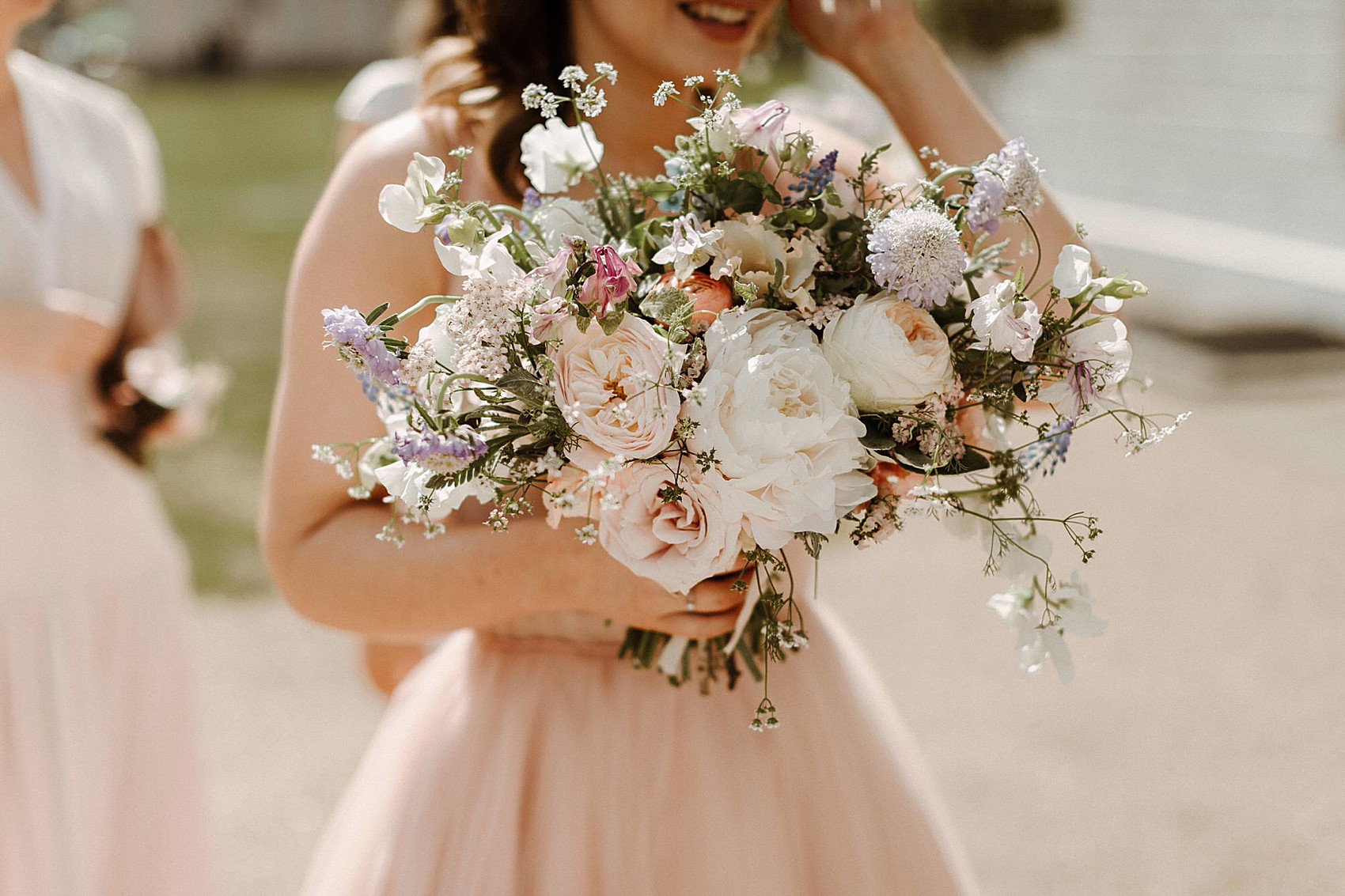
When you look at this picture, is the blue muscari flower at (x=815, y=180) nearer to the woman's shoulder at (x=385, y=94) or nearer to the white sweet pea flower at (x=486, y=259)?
the white sweet pea flower at (x=486, y=259)

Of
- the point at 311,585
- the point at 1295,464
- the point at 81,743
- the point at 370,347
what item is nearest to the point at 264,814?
the point at 81,743

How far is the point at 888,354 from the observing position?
4.24 feet

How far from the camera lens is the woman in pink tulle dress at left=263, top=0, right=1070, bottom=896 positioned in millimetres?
1694

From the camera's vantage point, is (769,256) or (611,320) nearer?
(611,320)

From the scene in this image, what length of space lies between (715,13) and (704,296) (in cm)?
62

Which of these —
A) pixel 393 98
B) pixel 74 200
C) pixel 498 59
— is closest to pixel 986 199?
pixel 498 59

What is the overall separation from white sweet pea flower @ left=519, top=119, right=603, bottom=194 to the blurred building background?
137 cm

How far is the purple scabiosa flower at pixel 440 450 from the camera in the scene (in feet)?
4.18

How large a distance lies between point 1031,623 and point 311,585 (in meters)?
0.91

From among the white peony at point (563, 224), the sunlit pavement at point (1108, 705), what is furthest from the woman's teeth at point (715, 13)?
the sunlit pavement at point (1108, 705)

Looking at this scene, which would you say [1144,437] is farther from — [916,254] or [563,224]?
[563,224]

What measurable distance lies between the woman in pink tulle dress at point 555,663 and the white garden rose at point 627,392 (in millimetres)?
342

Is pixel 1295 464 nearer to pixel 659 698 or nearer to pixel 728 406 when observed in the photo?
pixel 659 698

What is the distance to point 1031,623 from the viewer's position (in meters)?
1.51
